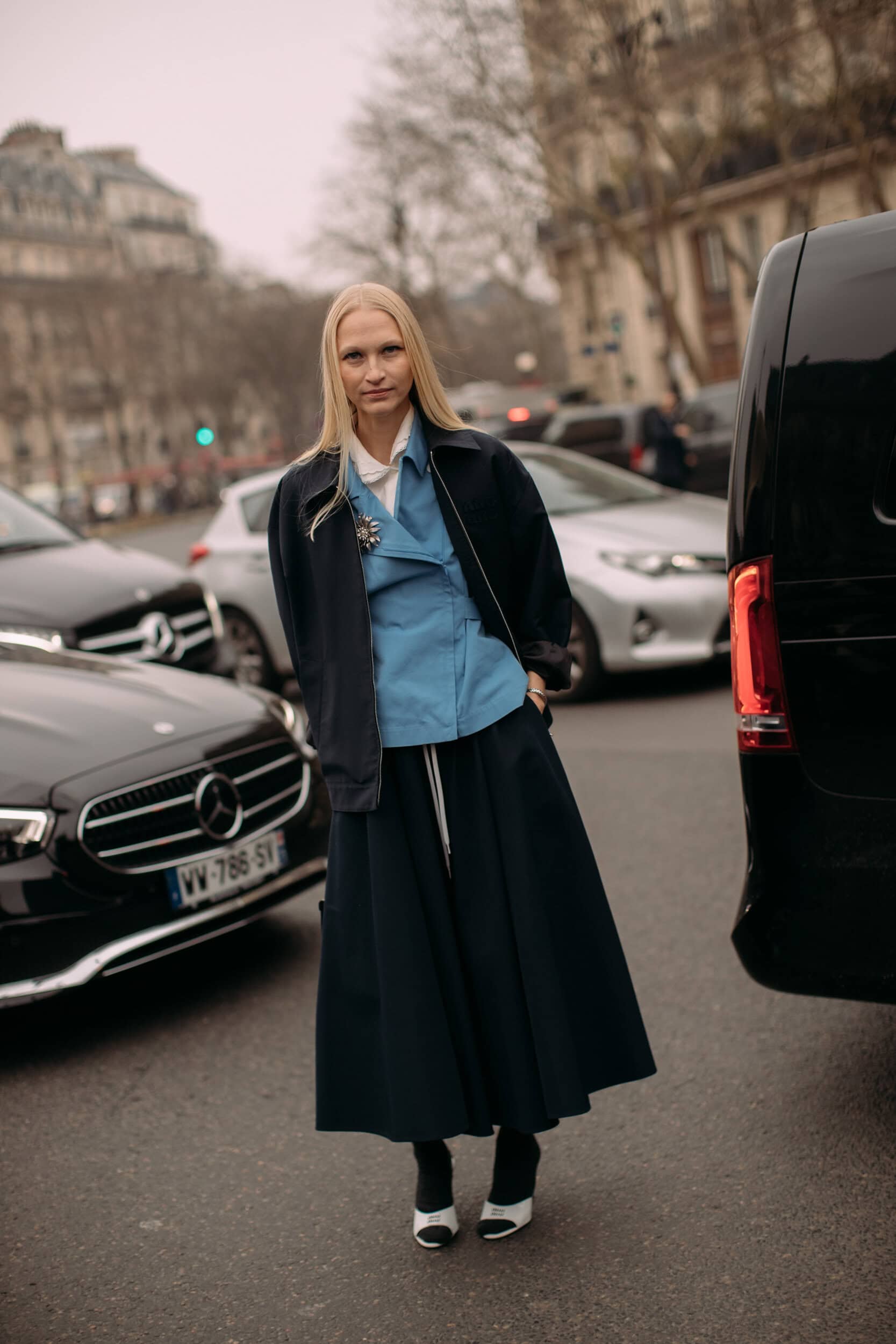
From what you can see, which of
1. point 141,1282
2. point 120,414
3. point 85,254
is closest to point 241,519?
point 141,1282

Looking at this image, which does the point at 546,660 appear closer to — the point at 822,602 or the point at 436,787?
the point at 436,787

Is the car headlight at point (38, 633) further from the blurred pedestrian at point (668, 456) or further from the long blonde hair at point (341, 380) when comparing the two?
the blurred pedestrian at point (668, 456)

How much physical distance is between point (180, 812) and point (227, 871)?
24cm

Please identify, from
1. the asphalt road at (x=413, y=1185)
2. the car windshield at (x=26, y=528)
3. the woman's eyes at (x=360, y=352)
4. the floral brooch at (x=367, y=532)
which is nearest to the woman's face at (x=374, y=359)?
the woman's eyes at (x=360, y=352)

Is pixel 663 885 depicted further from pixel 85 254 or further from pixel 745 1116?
pixel 85 254

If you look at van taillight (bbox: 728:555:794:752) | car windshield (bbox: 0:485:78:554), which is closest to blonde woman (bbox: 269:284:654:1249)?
van taillight (bbox: 728:555:794:752)

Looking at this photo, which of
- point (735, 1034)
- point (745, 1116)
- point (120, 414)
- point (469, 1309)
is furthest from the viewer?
point (120, 414)

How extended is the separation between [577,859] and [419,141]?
29841 millimetres

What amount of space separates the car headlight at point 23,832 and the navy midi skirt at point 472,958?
1562 mm

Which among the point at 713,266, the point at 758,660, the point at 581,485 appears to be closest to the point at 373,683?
the point at 758,660

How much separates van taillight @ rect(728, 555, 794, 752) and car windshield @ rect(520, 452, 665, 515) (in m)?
6.38

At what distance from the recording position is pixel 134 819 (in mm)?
4500

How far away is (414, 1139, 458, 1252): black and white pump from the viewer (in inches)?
122

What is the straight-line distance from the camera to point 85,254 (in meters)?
42.9
